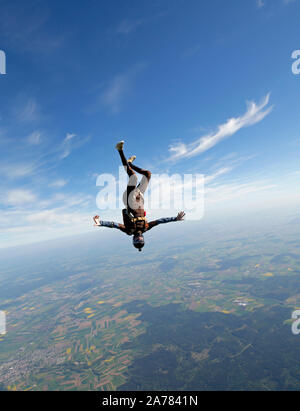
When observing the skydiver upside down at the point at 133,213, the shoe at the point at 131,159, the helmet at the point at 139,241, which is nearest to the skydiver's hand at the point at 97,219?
the skydiver upside down at the point at 133,213

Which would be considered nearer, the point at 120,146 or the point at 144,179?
the point at 120,146

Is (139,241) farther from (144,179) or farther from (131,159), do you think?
(131,159)

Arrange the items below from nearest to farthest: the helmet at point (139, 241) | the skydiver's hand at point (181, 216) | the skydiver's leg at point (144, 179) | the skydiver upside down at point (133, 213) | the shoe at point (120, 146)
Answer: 1. the shoe at point (120, 146)
2. the helmet at point (139, 241)
3. the skydiver upside down at point (133, 213)
4. the skydiver's hand at point (181, 216)
5. the skydiver's leg at point (144, 179)

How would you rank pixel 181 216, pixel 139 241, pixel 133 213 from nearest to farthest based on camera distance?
pixel 139 241, pixel 133 213, pixel 181 216

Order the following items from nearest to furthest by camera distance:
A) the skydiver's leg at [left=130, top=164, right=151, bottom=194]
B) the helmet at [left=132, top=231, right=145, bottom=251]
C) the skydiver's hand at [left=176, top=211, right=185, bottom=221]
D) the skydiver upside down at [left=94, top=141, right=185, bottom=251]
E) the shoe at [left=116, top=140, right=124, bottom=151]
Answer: the shoe at [left=116, top=140, right=124, bottom=151], the helmet at [left=132, top=231, right=145, bottom=251], the skydiver upside down at [left=94, top=141, right=185, bottom=251], the skydiver's hand at [left=176, top=211, right=185, bottom=221], the skydiver's leg at [left=130, top=164, right=151, bottom=194]

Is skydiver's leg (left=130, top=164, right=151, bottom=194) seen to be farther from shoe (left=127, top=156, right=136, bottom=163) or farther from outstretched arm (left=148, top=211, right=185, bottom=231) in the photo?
outstretched arm (left=148, top=211, right=185, bottom=231)

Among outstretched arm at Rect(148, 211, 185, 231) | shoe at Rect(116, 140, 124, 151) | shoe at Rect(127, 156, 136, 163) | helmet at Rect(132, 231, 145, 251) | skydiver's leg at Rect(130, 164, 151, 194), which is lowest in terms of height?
helmet at Rect(132, 231, 145, 251)

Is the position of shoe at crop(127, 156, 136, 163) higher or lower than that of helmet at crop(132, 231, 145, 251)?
higher

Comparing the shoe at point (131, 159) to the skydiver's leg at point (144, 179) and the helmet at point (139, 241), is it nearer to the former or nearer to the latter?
the skydiver's leg at point (144, 179)

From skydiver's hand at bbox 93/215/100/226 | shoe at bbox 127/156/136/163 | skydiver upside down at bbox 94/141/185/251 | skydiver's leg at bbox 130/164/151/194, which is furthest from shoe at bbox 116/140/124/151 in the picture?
skydiver's hand at bbox 93/215/100/226

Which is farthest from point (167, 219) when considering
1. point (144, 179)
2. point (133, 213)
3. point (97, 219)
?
point (97, 219)

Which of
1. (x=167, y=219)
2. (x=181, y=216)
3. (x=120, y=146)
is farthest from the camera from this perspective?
(x=167, y=219)
